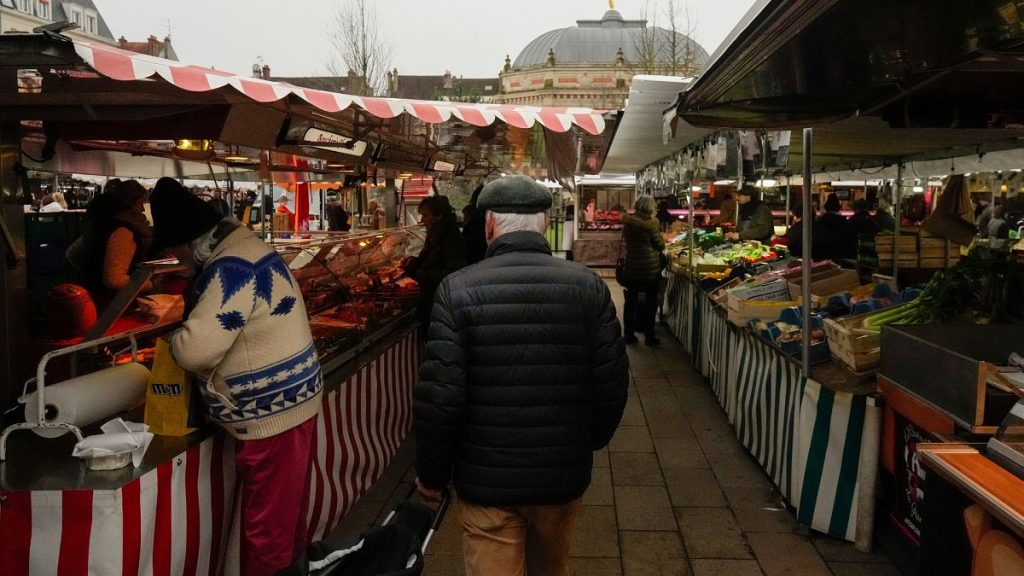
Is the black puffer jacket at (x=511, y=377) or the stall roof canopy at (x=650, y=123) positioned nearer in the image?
the black puffer jacket at (x=511, y=377)

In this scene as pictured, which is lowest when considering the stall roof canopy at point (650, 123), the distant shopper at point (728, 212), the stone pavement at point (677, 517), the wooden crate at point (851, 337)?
the stone pavement at point (677, 517)

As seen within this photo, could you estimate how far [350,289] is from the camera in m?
5.90

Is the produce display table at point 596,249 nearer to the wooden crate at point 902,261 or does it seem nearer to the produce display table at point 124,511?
the wooden crate at point 902,261

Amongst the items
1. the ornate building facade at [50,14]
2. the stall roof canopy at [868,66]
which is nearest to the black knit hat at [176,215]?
the stall roof canopy at [868,66]

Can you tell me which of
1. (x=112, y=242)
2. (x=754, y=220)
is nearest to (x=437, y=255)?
(x=112, y=242)

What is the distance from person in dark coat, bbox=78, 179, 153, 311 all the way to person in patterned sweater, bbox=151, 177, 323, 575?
282cm

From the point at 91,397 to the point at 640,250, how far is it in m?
7.35

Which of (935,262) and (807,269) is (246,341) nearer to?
(807,269)

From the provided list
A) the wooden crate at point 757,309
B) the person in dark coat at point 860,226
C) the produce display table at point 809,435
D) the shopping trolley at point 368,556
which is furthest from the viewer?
the person in dark coat at point 860,226

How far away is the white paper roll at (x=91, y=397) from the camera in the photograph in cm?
279

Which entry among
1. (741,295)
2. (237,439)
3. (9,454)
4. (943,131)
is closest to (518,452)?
(237,439)

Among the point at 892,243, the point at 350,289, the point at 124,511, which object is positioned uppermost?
the point at 892,243

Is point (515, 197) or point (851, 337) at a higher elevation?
point (515, 197)

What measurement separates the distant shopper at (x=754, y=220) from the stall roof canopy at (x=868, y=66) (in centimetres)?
646
